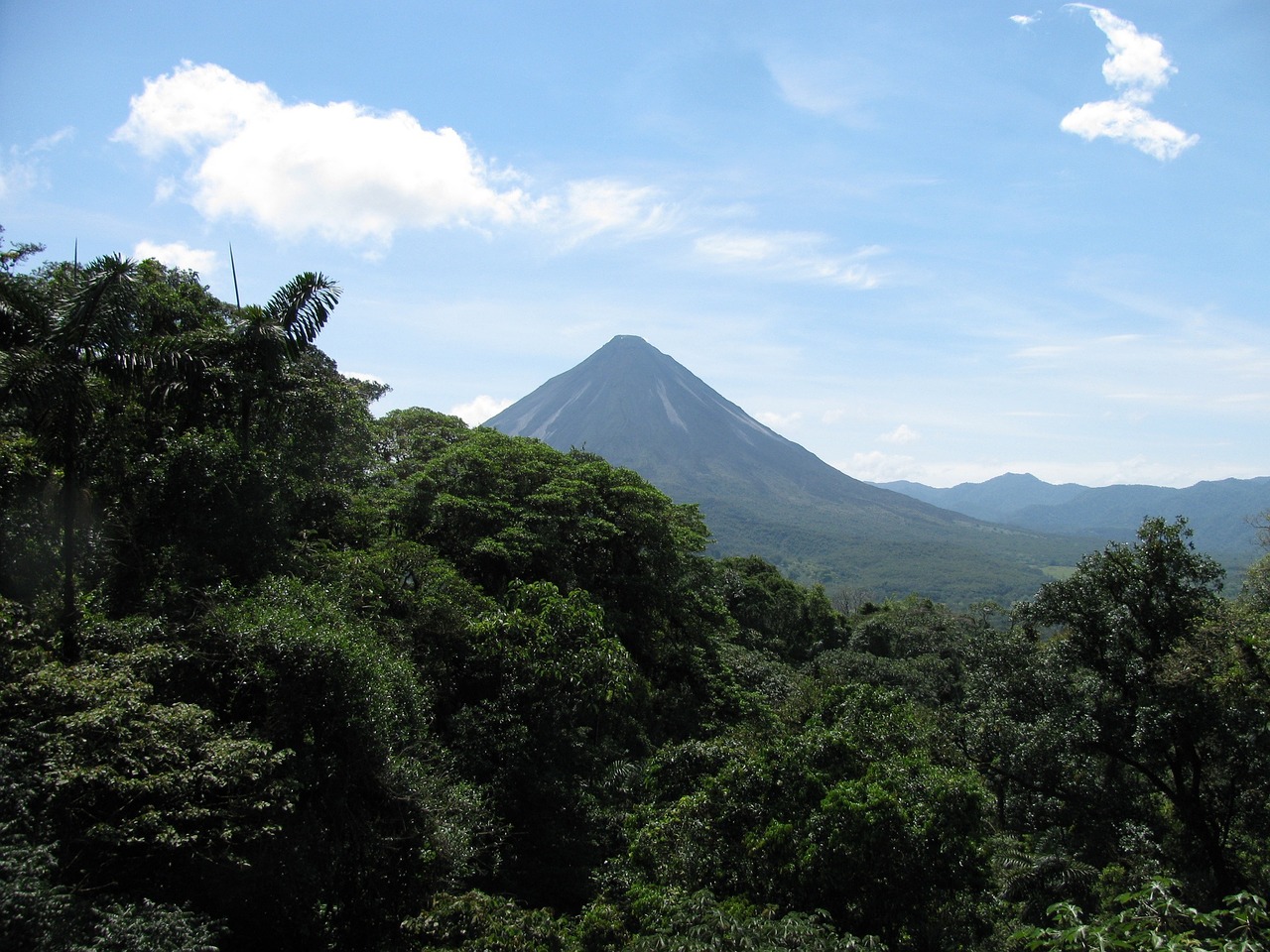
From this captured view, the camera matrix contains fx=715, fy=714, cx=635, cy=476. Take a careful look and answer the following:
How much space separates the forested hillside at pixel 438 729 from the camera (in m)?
6.15

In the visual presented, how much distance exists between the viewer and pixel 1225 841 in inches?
484

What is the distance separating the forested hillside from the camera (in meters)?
6.15

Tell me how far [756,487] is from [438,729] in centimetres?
15839

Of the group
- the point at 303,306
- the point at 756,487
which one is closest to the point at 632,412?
the point at 756,487

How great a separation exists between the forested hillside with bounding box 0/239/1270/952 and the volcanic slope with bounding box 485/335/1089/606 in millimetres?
113451

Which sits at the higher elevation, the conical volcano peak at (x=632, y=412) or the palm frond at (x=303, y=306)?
the conical volcano peak at (x=632, y=412)

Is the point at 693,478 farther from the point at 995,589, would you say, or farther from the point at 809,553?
the point at 995,589

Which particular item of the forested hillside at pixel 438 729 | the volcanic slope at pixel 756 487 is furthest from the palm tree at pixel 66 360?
the volcanic slope at pixel 756 487

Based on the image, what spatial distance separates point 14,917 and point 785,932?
5.49m

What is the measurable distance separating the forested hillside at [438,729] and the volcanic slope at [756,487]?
372 feet

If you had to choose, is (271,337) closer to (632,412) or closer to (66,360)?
(66,360)

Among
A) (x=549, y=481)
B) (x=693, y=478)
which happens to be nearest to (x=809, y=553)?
(x=693, y=478)

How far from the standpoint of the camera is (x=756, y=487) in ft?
547

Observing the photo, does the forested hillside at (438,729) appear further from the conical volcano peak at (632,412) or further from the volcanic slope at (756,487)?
the conical volcano peak at (632,412)
